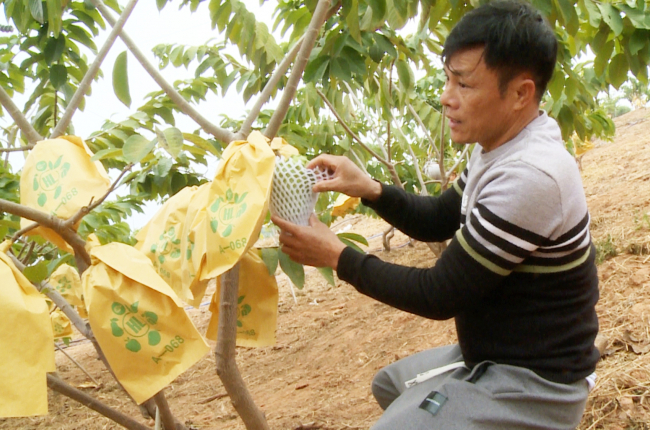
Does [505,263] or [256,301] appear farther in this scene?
[256,301]

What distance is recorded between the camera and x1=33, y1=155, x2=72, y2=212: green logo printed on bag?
1274 millimetres

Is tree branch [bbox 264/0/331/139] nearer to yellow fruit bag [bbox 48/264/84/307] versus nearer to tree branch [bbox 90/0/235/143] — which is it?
tree branch [bbox 90/0/235/143]

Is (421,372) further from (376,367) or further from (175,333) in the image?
(376,367)

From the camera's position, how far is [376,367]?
320cm

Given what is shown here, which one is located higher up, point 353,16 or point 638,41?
point 353,16

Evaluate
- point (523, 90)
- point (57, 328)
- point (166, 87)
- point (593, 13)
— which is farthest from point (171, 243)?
point (57, 328)

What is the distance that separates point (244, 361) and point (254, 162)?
3150 millimetres

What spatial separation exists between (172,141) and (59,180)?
30 centimetres

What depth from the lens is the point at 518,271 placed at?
3.70 ft

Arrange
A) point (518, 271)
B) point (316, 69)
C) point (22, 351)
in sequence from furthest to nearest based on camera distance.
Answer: point (316, 69), point (518, 271), point (22, 351)

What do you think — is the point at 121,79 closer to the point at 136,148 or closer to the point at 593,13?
the point at 136,148

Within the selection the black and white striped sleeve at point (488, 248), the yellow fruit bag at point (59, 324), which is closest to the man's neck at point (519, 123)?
the black and white striped sleeve at point (488, 248)

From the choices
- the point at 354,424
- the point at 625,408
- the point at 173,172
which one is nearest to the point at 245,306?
the point at 173,172

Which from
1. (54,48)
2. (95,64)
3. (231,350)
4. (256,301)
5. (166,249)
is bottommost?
(231,350)
